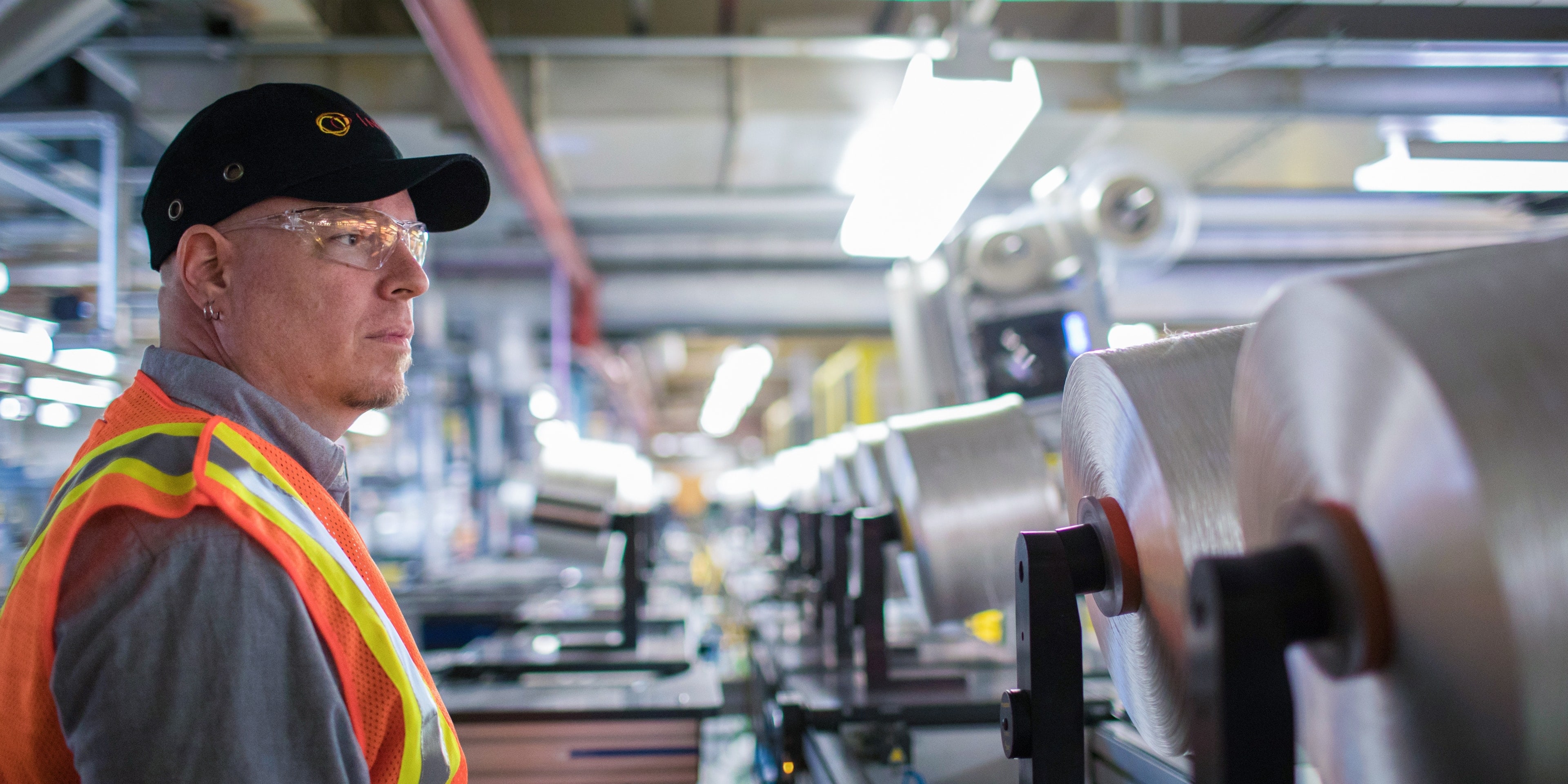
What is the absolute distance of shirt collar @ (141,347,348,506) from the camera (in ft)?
3.64

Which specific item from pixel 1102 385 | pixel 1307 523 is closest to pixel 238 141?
pixel 1102 385

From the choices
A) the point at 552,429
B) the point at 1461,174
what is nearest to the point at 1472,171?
the point at 1461,174

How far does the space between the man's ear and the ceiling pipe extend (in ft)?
6.89

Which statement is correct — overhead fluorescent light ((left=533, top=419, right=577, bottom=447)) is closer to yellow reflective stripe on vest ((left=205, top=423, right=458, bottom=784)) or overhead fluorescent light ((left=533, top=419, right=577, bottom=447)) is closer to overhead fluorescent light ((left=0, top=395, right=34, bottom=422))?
overhead fluorescent light ((left=0, top=395, right=34, bottom=422))

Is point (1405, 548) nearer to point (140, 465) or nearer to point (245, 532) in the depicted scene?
point (245, 532)

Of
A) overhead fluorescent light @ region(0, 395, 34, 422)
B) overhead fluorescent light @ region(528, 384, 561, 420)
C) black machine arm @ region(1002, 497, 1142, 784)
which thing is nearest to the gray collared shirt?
black machine arm @ region(1002, 497, 1142, 784)

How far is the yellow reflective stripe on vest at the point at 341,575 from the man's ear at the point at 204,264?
9.8 inches

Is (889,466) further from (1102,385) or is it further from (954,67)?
(1102,385)

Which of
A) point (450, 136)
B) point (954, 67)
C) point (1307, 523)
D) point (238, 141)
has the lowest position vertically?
point (1307, 523)

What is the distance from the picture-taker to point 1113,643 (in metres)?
1.08

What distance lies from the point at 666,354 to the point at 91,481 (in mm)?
11286

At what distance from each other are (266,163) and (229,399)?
0.30m

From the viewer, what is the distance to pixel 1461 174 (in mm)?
2875

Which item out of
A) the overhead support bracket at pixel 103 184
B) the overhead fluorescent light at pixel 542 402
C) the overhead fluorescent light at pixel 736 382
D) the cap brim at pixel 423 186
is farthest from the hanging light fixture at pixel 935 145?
the overhead fluorescent light at pixel 542 402
